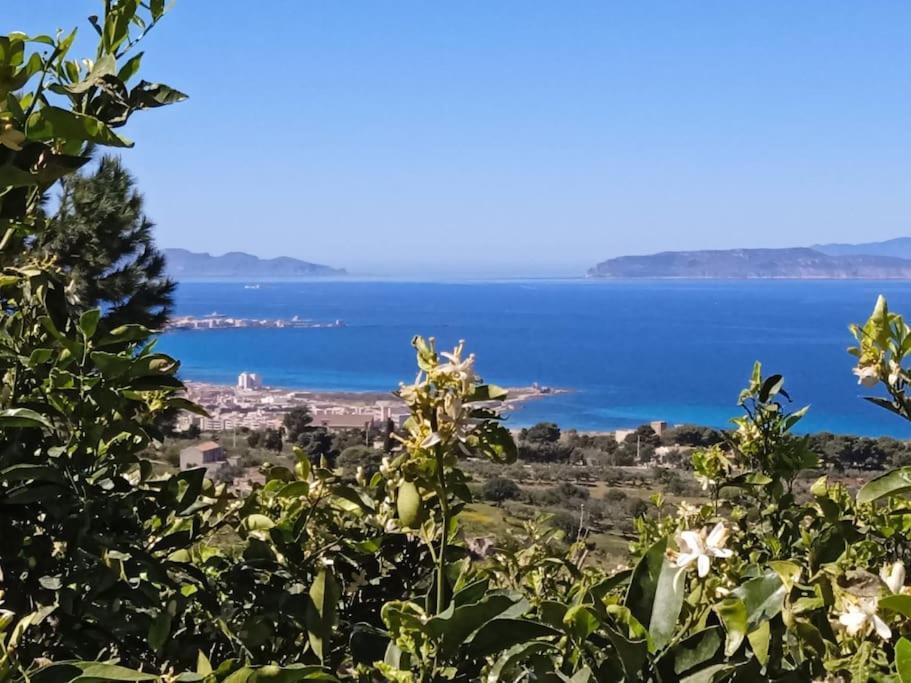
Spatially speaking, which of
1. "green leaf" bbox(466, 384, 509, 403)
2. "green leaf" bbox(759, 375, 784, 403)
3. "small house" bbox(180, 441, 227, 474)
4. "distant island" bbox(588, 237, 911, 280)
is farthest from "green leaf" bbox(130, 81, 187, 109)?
"distant island" bbox(588, 237, 911, 280)

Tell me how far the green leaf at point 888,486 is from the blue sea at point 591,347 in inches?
1163

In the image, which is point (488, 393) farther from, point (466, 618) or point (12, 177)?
point (12, 177)

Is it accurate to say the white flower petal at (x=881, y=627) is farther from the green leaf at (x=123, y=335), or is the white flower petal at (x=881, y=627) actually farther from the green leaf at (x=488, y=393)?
the green leaf at (x=123, y=335)

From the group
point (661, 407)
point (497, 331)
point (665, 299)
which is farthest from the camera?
point (665, 299)

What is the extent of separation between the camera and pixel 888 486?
0.89 metres

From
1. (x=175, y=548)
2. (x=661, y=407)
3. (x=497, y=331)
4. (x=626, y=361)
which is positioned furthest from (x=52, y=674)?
(x=497, y=331)

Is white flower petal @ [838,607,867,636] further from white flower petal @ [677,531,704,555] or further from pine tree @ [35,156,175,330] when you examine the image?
pine tree @ [35,156,175,330]

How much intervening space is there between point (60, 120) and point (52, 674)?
0.49 metres

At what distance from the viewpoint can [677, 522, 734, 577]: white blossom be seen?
788 mm

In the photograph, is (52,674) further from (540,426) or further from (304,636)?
(540,426)

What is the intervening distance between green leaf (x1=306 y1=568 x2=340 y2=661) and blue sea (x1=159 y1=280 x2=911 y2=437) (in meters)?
29.6

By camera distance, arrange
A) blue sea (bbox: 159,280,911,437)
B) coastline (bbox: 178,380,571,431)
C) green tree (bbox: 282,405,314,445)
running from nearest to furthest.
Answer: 1. green tree (bbox: 282,405,314,445)
2. coastline (bbox: 178,380,571,431)
3. blue sea (bbox: 159,280,911,437)

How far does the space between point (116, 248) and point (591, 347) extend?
79.5 metres

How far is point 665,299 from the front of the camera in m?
146
